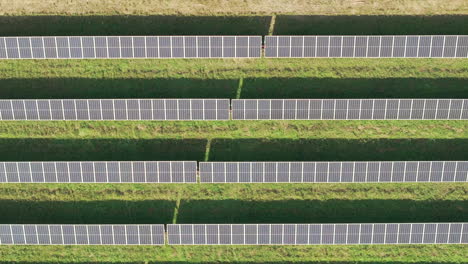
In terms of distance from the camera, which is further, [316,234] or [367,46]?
Result: [316,234]

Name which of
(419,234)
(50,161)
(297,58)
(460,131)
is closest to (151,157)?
(50,161)

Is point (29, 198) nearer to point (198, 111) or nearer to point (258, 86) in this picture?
point (198, 111)

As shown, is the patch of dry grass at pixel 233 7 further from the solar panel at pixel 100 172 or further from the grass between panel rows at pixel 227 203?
the grass between panel rows at pixel 227 203

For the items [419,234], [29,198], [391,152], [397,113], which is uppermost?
[397,113]

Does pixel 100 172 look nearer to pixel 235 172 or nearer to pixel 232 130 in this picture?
pixel 235 172

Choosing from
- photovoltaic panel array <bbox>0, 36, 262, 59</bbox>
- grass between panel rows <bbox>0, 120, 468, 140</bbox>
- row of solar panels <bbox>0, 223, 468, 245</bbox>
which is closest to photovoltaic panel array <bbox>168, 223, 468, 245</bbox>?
row of solar panels <bbox>0, 223, 468, 245</bbox>

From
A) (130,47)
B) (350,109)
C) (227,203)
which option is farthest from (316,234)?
(130,47)

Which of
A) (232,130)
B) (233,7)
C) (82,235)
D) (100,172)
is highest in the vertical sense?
(233,7)
